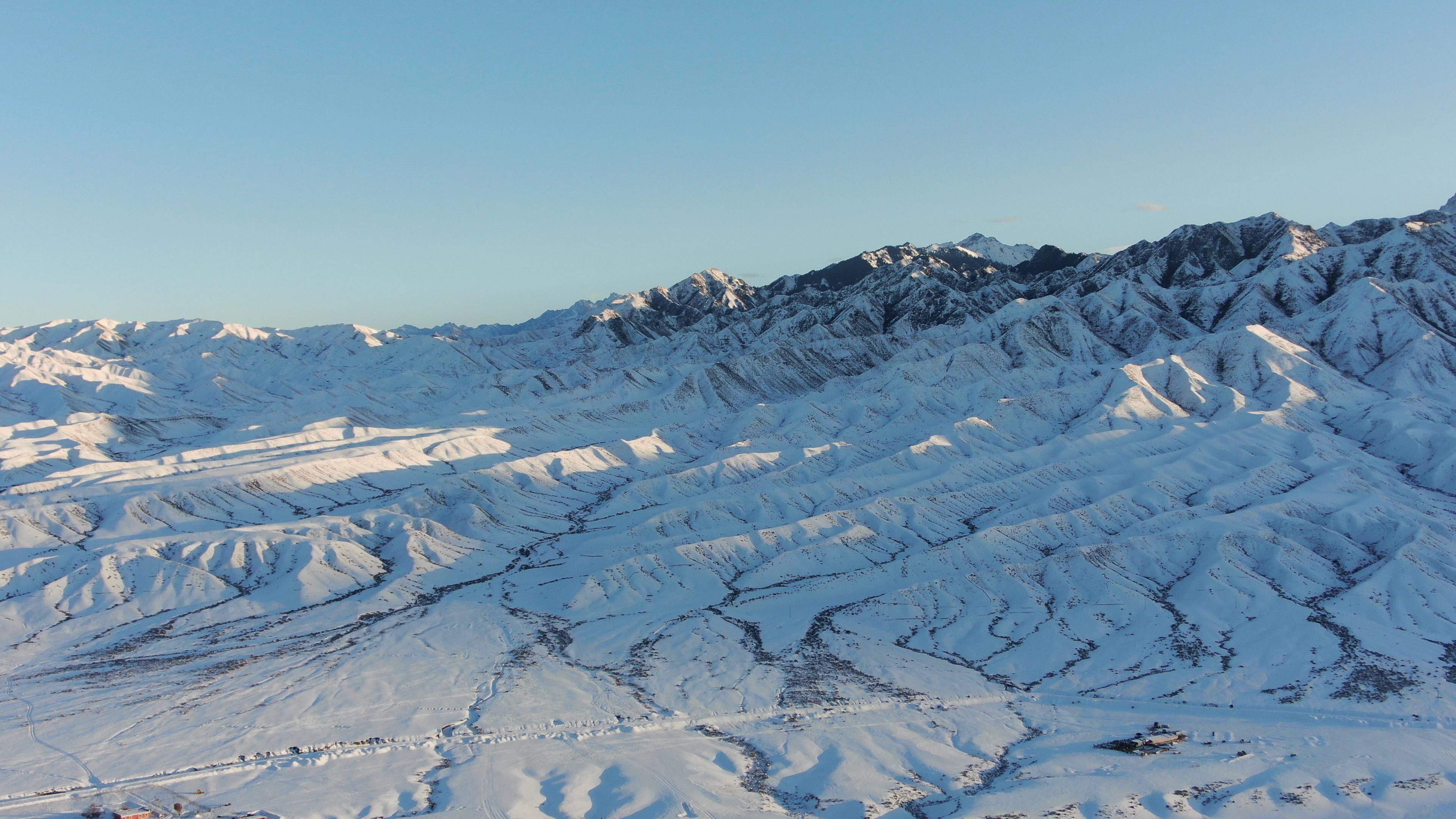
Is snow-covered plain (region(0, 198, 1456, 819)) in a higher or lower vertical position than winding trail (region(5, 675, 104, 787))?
lower

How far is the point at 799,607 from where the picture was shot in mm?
79438

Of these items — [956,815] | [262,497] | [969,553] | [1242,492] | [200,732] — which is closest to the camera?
[956,815]

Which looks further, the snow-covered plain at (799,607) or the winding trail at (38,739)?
the winding trail at (38,739)

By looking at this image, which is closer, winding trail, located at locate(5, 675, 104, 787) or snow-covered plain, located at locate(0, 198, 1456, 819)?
snow-covered plain, located at locate(0, 198, 1456, 819)

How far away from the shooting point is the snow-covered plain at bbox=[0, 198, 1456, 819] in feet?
154

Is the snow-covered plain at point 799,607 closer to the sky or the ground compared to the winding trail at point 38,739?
closer to the ground

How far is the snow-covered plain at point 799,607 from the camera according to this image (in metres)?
46.8

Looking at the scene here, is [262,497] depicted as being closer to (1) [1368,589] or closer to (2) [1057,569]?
(2) [1057,569]

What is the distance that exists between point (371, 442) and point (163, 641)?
8384 cm

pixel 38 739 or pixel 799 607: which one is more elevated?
pixel 38 739

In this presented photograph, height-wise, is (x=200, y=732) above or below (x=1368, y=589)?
Answer: above

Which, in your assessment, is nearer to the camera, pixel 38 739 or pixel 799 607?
pixel 38 739

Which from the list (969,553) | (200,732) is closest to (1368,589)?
(969,553)

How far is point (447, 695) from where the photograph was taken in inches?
2378
